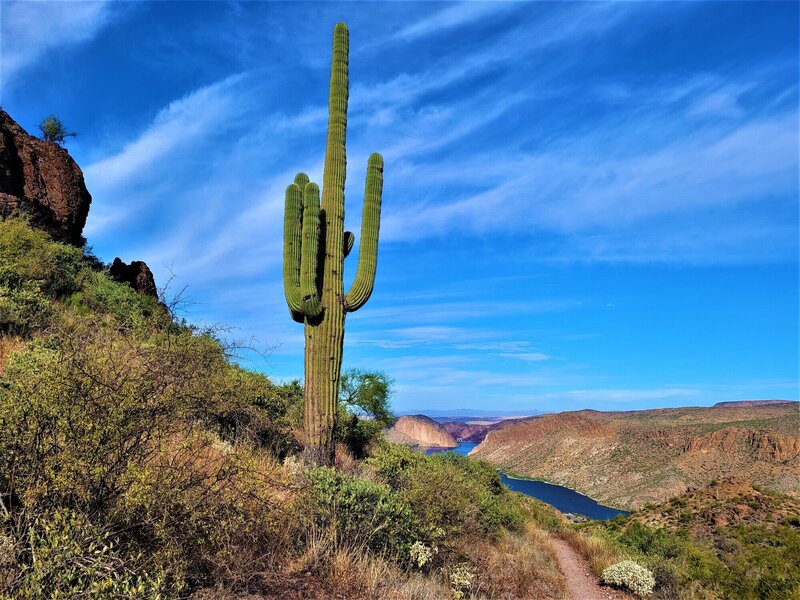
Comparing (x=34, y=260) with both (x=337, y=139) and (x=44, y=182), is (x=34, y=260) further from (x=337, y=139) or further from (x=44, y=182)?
(x=337, y=139)

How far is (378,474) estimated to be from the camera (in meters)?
9.52

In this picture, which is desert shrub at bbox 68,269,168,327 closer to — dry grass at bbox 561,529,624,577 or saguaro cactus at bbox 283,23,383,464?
saguaro cactus at bbox 283,23,383,464

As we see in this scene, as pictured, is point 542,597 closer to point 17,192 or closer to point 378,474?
point 378,474

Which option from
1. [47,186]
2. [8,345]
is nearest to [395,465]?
[8,345]

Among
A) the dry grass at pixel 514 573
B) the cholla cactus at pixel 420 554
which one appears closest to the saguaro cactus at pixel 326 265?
the cholla cactus at pixel 420 554

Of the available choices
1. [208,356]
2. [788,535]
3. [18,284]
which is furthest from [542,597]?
[18,284]

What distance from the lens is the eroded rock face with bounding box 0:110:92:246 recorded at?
16812mm

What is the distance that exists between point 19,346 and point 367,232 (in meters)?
7.24

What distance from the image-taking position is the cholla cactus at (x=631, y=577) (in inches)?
422

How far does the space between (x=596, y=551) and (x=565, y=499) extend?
147ft

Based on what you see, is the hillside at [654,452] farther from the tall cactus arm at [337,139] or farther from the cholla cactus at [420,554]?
the tall cactus arm at [337,139]

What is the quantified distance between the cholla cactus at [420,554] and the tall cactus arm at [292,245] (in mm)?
5355

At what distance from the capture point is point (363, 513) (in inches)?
244

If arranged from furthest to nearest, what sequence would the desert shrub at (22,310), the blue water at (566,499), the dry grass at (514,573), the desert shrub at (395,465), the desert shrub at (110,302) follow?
the blue water at (566,499) < the desert shrub at (110,302) < the desert shrub at (22,310) < the desert shrub at (395,465) < the dry grass at (514,573)
